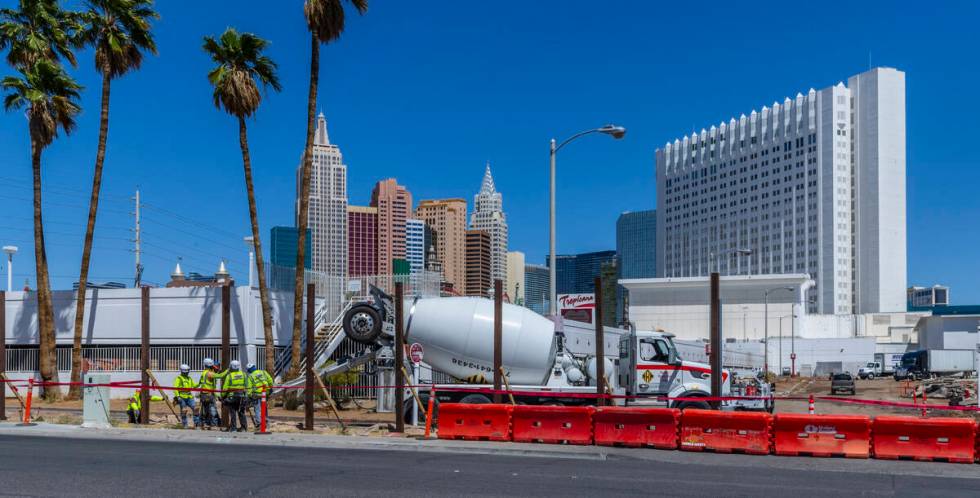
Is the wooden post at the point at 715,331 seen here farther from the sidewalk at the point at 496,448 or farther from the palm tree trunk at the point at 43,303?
the palm tree trunk at the point at 43,303

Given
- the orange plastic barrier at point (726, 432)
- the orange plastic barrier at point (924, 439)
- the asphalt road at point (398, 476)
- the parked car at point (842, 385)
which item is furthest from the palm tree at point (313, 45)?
the parked car at point (842, 385)

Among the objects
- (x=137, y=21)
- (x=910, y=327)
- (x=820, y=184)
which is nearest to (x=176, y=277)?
(x=137, y=21)

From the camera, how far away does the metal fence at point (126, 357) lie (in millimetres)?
38750

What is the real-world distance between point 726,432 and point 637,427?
1784mm

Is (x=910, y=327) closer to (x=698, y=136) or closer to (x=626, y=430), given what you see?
(x=698, y=136)

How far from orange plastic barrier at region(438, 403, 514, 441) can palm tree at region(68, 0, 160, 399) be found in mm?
21579

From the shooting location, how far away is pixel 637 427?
62.3 ft

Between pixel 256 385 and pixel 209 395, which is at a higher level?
pixel 256 385

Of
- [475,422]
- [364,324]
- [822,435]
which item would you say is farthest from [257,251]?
[822,435]

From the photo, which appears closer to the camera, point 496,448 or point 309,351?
point 496,448

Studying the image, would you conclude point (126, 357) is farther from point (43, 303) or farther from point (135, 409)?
point (135, 409)

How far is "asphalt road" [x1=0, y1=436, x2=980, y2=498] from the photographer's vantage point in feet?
42.4

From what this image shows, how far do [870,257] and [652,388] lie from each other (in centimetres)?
14946

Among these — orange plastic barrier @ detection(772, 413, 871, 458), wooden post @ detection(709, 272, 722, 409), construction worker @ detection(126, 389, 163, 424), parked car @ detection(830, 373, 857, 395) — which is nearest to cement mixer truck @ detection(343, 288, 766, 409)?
wooden post @ detection(709, 272, 722, 409)
